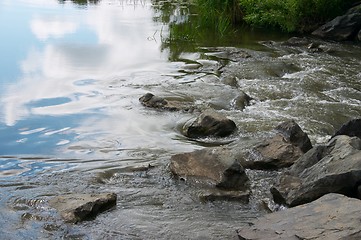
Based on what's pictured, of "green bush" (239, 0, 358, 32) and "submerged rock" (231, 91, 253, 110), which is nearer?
"submerged rock" (231, 91, 253, 110)

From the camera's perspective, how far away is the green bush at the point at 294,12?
20.2 meters

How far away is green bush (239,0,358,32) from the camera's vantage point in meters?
20.2

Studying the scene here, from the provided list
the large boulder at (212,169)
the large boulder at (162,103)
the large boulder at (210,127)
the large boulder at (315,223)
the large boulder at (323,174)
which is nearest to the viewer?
the large boulder at (315,223)

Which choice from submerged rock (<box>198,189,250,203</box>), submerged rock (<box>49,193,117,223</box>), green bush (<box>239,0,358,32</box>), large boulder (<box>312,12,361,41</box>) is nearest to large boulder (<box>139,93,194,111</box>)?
submerged rock (<box>198,189,250,203</box>)

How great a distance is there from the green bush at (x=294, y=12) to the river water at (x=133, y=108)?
2.34 ft

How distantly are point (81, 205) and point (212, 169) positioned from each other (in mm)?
1794

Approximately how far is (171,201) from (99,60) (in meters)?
9.16

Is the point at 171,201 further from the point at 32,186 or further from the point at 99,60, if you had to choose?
the point at 99,60

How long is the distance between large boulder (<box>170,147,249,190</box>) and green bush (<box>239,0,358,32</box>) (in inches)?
570

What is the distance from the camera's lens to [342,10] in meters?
20.9

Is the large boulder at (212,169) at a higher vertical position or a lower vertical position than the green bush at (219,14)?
lower

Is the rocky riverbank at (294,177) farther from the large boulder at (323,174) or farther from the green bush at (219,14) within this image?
the green bush at (219,14)

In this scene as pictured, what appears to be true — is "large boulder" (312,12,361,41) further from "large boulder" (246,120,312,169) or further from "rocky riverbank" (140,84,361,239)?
"large boulder" (246,120,312,169)

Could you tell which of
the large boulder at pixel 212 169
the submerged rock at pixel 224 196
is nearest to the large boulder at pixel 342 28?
the large boulder at pixel 212 169
